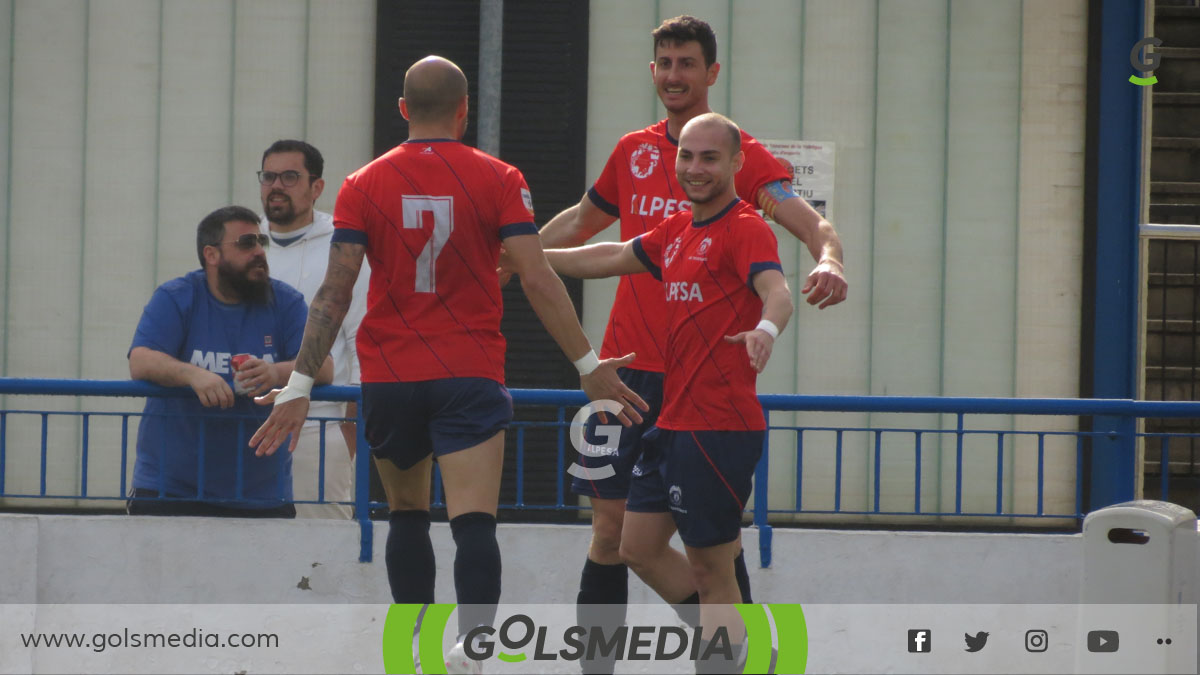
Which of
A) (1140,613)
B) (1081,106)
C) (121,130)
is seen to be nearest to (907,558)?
(1140,613)

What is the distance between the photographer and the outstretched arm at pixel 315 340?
452 centimetres

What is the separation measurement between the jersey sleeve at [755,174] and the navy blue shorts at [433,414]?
116cm

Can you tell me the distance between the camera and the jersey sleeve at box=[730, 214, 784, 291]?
14.1ft

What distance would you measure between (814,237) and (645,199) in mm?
788

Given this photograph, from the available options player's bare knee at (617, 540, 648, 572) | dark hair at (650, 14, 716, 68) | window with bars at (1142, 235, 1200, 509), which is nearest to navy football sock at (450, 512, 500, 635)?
player's bare knee at (617, 540, 648, 572)

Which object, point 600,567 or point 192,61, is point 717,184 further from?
point 192,61

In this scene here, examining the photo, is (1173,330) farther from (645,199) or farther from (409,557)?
(409,557)

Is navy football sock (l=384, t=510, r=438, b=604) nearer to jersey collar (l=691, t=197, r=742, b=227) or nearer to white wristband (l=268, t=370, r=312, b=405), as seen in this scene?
white wristband (l=268, t=370, r=312, b=405)

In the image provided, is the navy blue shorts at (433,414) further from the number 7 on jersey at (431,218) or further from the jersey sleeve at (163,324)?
the jersey sleeve at (163,324)

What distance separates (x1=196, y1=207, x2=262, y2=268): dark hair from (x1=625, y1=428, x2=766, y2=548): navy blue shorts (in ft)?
9.59

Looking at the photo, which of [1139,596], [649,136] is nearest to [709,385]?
[649,136]

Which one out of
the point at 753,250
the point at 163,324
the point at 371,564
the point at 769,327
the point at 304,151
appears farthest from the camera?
the point at 304,151

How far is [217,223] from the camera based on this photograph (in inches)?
254

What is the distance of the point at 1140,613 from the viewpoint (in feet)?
16.1
